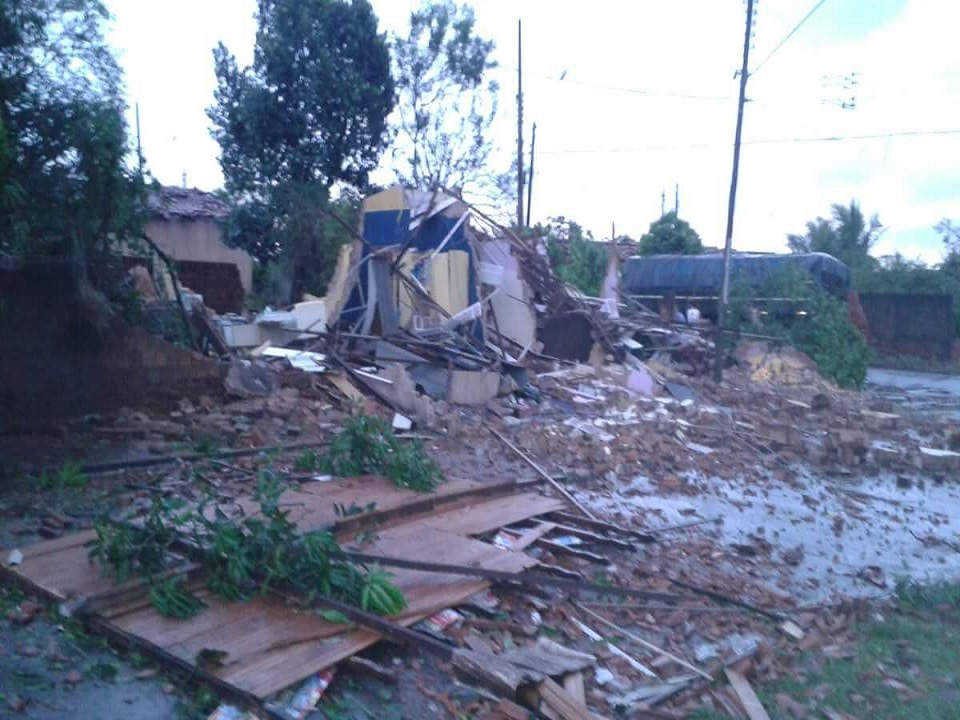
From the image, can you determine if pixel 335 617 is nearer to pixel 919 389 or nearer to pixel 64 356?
pixel 64 356

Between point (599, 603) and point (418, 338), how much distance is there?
928 centimetres

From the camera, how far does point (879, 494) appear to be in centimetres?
1248

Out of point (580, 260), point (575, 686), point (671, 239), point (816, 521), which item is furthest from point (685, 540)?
point (671, 239)

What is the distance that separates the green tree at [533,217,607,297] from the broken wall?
14244 mm

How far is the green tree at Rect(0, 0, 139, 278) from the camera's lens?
829 centimetres

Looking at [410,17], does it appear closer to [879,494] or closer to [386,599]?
[879,494]

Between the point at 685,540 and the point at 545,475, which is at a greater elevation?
the point at 545,475

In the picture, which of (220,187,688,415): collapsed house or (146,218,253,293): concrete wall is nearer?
(220,187,688,415): collapsed house

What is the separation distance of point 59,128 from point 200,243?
19.2 metres

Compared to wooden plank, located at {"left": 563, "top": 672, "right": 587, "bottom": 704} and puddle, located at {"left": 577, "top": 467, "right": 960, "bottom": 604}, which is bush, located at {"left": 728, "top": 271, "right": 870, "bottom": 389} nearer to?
puddle, located at {"left": 577, "top": 467, "right": 960, "bottom": 604}

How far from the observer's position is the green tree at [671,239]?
38.3m

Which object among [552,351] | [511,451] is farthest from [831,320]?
[511,451]

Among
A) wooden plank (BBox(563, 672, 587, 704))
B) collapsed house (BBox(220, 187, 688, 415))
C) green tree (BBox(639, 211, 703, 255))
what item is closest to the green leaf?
wooden plank (BBox(563, 672, 587, 704))

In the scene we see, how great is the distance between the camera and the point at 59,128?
8719mm
